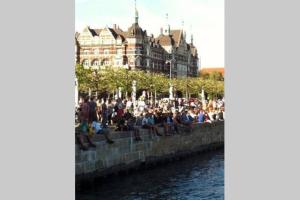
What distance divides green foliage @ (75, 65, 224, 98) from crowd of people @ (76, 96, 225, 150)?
2.27 m

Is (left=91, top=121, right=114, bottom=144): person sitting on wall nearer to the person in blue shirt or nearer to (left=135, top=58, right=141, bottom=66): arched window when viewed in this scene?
the person in blue shirt

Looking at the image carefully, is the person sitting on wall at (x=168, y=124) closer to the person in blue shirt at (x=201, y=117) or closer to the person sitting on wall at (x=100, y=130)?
the person in blue shirt at (x=201, y=117)

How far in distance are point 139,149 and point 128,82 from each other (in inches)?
753

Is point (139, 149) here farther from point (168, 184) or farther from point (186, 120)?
point (186, 120)

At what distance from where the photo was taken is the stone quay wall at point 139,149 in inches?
480

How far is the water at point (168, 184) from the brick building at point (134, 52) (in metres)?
10.2

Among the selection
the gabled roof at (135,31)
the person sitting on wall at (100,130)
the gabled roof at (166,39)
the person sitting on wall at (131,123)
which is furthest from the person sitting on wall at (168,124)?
the gabled roof at (166,39)

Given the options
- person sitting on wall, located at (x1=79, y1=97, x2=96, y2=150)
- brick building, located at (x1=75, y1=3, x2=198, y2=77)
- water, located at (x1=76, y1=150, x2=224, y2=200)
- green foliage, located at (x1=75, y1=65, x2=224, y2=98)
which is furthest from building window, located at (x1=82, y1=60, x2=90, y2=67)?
person sitting on wall, located at (x1=79, y1=97, x2=96, y2=150)

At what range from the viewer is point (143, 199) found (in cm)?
1125

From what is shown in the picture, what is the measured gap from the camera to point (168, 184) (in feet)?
43.4

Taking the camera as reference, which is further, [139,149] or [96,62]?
[96,62]

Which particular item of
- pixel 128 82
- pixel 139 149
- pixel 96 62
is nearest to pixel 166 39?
pixel 128 82

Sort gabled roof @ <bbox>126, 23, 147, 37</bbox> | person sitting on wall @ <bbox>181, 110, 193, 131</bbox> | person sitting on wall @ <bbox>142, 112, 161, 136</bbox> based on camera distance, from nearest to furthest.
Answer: person sitting on wall @ <bbox>142, 112, 161, 136</bbox> < person sitting on wall @ <bbox>181, 110, 193, 131</bbox> < gabled roof @ <bbox>126, 23, 147, 37</bbox>

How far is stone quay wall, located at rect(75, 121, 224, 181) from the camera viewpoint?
12.2m
